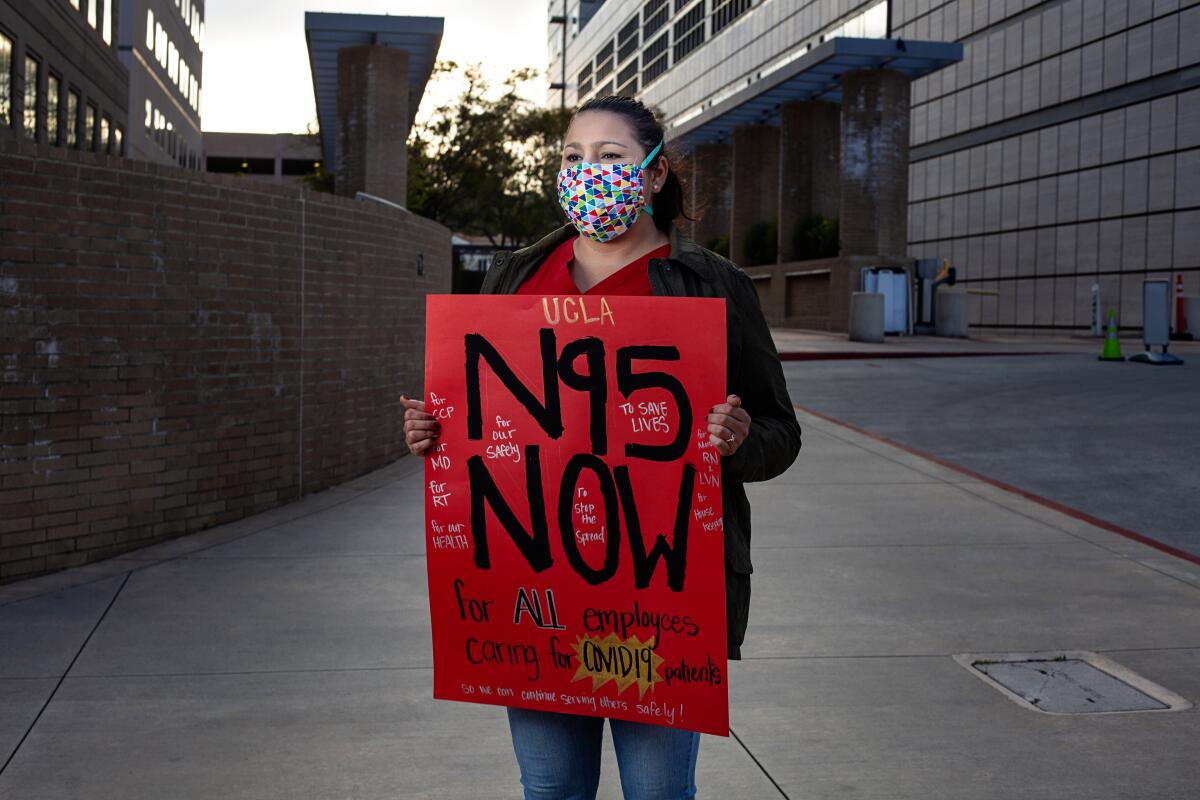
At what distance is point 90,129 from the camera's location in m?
33.1

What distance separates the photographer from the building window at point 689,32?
75.5m

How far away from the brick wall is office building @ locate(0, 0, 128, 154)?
16.2 m

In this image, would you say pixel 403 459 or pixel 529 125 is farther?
pixel 529 125

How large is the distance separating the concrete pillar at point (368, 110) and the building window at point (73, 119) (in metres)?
7.53

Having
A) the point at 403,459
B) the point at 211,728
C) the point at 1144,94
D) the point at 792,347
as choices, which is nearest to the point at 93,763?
the point at 211,728

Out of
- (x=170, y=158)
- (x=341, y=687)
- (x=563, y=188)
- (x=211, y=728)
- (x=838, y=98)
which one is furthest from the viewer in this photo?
(x=170, y=158)

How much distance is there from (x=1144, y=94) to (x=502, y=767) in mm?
39250

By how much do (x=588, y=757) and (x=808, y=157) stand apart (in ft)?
149

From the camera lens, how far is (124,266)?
755 cm

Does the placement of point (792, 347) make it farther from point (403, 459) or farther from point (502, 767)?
point (502, 767)

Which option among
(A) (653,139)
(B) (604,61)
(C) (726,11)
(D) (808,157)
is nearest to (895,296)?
(D) (808,157)

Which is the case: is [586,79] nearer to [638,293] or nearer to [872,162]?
[872,162]

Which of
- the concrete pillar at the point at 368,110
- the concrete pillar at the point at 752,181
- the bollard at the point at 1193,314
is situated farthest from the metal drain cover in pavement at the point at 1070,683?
the concrete pillar at the point at 752,181

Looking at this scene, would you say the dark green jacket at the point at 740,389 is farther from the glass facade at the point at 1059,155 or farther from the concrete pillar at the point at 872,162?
the concrete pillar at the point at 872,162
